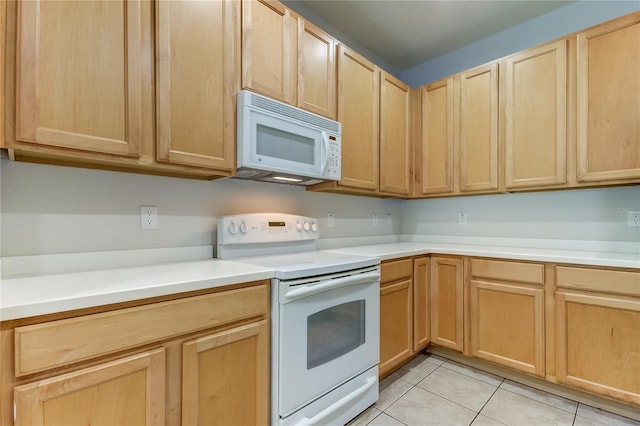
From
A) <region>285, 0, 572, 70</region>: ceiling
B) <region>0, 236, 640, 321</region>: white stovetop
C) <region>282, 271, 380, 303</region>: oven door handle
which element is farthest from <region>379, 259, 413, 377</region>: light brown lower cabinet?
<region>285, 0, 572, 70</region>: ceiling

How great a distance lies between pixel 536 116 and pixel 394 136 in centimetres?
103

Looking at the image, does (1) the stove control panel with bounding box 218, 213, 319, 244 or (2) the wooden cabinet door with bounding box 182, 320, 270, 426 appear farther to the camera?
(1) the stove control panel with bounding box 218, 213, 319, 244

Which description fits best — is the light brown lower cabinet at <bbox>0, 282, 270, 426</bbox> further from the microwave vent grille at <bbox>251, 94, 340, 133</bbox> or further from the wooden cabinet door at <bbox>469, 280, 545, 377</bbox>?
the wooden cabinet door at <bbox>469, 280, 545, 377</bbox>

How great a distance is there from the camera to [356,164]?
2260 millimetres

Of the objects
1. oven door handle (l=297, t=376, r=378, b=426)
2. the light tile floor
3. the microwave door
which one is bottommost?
the light tile floor


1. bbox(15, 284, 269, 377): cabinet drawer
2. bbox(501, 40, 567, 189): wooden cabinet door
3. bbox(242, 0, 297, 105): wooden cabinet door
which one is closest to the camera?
bbox(15, 284, 269, 377): cabinet drawer

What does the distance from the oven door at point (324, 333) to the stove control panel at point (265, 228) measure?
1.74ft

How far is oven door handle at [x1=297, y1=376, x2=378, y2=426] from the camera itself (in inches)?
56.0

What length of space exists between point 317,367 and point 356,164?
1.41 m

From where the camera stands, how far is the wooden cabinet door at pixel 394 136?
249 cm

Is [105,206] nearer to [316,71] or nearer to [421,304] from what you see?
[316,71]

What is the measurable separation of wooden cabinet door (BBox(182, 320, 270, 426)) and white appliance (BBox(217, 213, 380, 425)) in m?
0.06

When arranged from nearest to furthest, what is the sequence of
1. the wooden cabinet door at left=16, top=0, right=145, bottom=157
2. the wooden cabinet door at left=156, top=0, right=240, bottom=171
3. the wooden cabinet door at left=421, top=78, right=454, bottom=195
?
the wooden cabinet door at left=16, top=0, right=145, bottom=157 → the wooden cabinet door at left=156, top=0, right=240, bottom=171 → the wooden cabinet door at left=421, top=78, right=454, bottom=195

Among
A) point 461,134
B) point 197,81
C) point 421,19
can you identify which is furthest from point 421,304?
point 421,19
